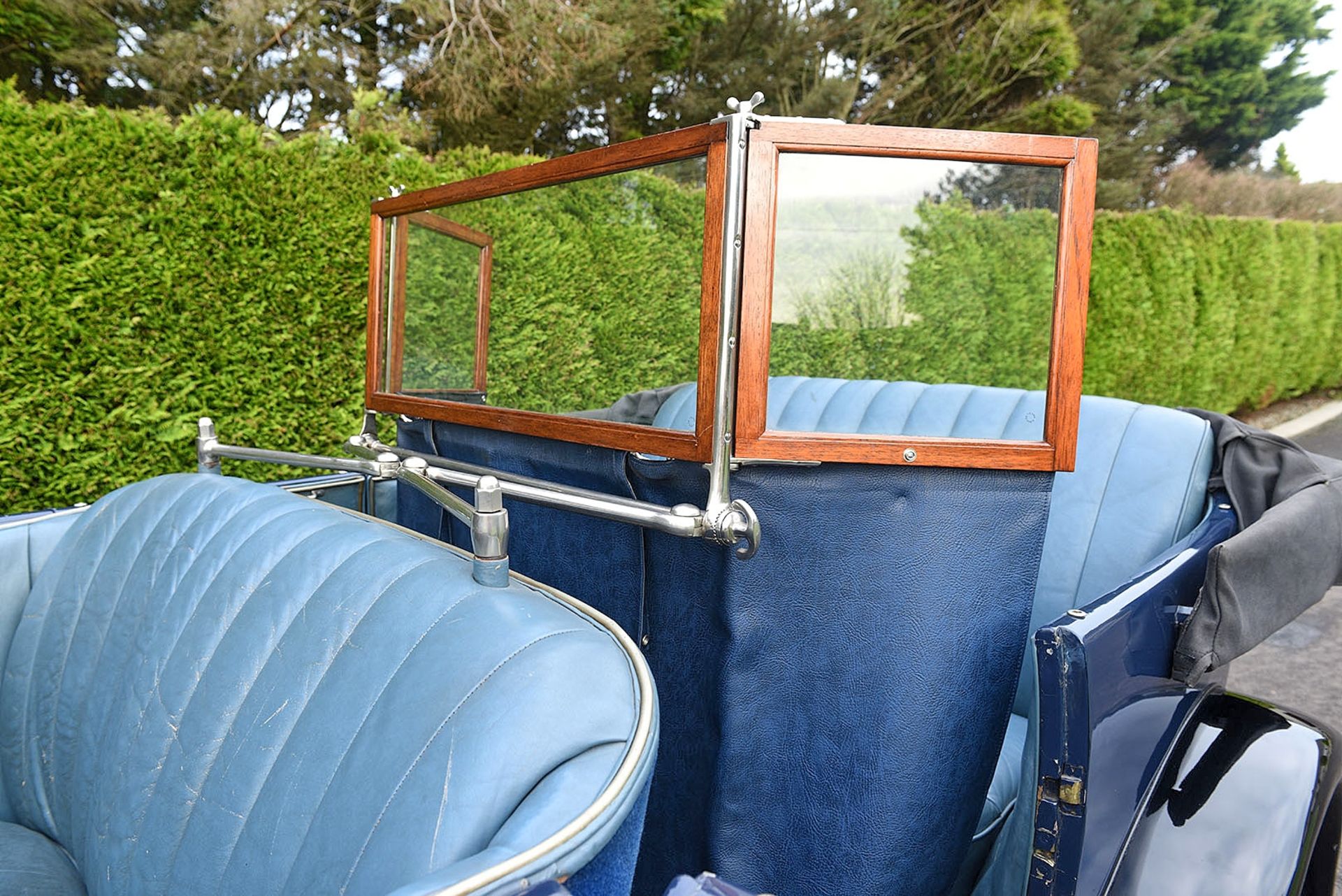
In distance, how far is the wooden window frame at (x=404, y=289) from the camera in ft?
6.60

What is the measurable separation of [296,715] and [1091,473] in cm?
192

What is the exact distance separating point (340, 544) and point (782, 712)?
0.77 metres

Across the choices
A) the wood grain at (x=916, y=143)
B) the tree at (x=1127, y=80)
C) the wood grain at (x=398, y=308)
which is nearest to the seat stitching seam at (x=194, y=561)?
the wood grain at (x=398, y=308)

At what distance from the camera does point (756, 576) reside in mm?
1466

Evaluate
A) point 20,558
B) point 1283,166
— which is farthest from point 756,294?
point 1283,166

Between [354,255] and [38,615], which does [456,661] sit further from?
[354,255]

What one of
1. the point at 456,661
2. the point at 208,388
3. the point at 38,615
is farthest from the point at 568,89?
the point at 456,661

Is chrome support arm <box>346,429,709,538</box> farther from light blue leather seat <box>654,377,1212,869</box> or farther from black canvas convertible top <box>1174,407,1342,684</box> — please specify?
black canvas convertible top <box>1174,407,1342,684</box>

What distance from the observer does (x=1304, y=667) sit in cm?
383

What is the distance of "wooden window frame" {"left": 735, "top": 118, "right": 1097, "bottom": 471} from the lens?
4.48 feet

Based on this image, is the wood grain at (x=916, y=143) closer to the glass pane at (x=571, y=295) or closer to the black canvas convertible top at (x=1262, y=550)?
the glass pane at (x=571, y=295)

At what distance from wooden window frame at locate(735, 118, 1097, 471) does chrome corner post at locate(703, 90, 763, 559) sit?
0.01 meters

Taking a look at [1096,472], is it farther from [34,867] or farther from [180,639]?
[34,867]

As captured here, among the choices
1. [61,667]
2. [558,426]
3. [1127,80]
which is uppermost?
[1127,80]
